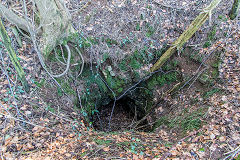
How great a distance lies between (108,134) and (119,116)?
3276 mm

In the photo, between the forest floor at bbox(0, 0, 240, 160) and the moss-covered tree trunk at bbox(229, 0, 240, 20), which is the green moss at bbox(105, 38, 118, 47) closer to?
the forest floor at bbox(0, 0, 240, 160)

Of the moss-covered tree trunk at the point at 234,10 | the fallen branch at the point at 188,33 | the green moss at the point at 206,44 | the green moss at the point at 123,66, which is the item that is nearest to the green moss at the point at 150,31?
the fallen branch at the point at 188,33

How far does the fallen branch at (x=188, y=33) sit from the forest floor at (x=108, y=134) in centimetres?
107

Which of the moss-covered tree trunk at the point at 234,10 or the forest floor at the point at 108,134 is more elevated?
the moss-covered tree trunk at the point at 234,10

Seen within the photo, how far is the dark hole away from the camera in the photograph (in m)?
6.76

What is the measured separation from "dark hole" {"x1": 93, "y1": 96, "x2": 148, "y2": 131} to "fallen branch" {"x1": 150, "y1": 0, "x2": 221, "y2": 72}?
2485 mm

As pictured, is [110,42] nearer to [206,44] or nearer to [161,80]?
[161,80]

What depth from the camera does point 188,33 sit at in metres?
4.36

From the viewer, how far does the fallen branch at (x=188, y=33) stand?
3.63 m

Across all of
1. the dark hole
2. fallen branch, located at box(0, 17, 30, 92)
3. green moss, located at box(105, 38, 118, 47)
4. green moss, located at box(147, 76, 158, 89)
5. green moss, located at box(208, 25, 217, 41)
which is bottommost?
the dark hole

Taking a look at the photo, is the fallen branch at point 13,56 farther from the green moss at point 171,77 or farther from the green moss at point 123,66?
the green moss at point 171,77

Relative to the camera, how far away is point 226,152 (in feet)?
9.39

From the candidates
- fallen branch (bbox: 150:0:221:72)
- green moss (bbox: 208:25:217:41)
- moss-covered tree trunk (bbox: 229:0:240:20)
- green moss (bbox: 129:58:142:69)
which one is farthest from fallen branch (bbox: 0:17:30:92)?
moss-covered tree trunk (bbox: 229:0:240:20)

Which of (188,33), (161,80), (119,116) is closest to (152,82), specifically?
(161,80)
